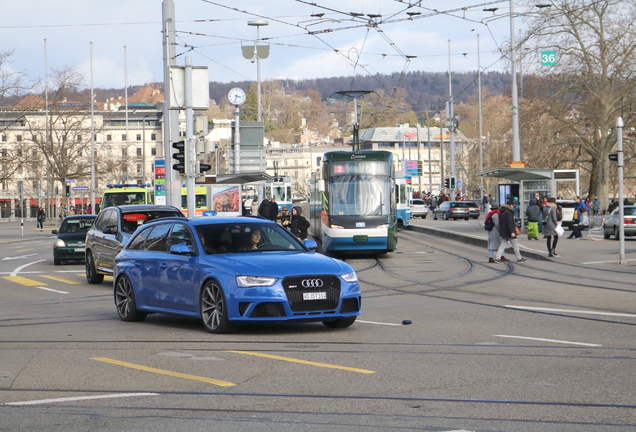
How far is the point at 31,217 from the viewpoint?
397ft

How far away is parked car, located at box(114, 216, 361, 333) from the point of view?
1109 centimetres

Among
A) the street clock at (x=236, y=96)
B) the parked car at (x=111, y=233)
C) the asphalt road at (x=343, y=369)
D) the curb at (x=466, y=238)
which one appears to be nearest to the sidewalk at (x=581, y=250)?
the curb at (x=466, y=238)

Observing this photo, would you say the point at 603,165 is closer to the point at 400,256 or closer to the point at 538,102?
the point at 538,102

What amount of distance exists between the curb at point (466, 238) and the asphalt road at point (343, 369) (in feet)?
38.6

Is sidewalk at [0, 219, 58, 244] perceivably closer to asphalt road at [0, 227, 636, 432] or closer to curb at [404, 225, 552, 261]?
curb at [404, 225, 552, 261]

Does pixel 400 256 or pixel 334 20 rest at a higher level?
pixel 334 20

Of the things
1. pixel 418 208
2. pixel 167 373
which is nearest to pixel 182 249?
pixel 167 373

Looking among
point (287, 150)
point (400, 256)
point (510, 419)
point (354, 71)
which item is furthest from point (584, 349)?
point (287, 150)

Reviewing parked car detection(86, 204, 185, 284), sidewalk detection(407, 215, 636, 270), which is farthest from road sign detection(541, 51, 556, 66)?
parked car detection(86, 204, 185, 284)

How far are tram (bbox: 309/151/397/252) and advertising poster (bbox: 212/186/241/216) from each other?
66.8 ft

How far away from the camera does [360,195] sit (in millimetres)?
28281

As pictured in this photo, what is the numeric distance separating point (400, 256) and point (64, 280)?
36.6 feet

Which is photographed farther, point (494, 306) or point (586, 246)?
point (586, 246)

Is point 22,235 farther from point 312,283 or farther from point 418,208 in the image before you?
point 312,283
